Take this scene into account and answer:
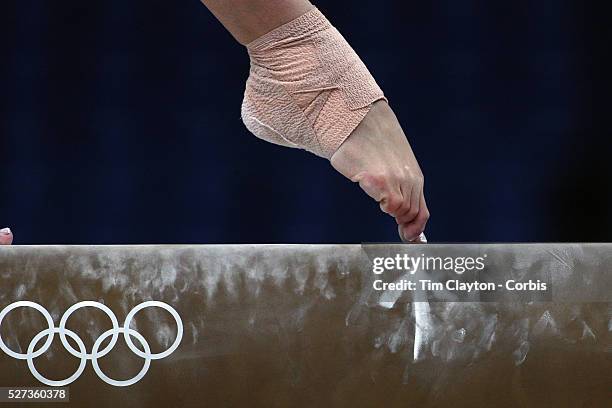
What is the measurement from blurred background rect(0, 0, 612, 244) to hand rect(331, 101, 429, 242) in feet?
5.52

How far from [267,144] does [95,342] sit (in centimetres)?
207

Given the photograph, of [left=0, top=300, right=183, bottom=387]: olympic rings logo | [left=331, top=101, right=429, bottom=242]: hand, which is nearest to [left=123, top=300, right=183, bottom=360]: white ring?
[left=0, top=300, right=183, bottom=387]: olympic rings logo

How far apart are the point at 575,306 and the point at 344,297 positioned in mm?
254

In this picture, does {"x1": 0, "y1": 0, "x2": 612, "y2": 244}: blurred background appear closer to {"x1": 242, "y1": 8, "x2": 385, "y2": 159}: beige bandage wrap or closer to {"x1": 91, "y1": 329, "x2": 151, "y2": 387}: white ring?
{"x1": 242, "y1": 8, "x2": 385, "y2": 159}: beige bandage wrap

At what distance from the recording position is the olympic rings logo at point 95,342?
1042mm

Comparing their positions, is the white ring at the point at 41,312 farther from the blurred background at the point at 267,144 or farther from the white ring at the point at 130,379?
the blurred background at the point at 267,144

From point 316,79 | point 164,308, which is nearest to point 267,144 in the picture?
point 316,79

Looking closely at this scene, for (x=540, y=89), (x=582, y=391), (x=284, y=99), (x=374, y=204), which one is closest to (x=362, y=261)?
(x=582, y=391)

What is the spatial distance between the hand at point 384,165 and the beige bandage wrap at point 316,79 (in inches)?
0.8

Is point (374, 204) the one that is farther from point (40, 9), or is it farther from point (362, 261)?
point (362, 261)

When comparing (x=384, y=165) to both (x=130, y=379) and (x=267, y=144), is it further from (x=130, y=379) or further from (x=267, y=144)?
(x=267, y=144)

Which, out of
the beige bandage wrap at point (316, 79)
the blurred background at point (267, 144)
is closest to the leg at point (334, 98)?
the beige bandage wrap at point (316, 79)

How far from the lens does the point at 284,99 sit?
1.40 m

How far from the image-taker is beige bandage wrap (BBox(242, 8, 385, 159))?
1.34m
